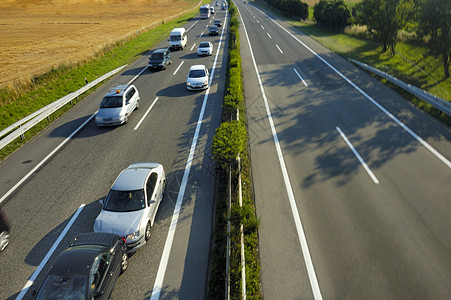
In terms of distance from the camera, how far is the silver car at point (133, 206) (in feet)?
29.0

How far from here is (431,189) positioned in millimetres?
10141

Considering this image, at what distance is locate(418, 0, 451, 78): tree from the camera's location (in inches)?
779

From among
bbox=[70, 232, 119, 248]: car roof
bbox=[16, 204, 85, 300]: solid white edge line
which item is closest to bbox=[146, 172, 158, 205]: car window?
bbox=[70, 232, 119, 248]: car roof

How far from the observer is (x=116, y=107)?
55.6 feet

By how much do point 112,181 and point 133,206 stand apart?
3.31 meters

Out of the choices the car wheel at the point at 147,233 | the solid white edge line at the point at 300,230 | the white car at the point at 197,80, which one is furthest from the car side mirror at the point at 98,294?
the white car at the point at 197,80

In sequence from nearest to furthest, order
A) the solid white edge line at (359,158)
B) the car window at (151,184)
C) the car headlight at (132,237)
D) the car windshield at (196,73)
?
the car headlight at (132,237) < the car window at (151,184) < the solid white edge line at (359,158) < the car windshield at (196,73)

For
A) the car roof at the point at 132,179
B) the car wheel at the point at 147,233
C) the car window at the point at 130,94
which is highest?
the car window at the point at 130,94

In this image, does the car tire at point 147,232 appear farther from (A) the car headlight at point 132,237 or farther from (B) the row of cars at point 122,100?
(B) the row of cars at point 122,100

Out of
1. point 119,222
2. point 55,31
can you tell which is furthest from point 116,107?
point 55,31

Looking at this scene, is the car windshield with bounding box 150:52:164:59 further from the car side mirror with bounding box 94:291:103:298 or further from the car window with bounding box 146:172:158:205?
the car side mirror with bounding box 94:291:103:298

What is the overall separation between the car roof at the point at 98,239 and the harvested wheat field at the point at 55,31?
20764 millimetres

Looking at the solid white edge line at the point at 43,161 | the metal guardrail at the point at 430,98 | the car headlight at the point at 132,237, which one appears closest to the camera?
the car headlight at the point at 132,237

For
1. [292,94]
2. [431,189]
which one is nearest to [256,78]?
[292,94]
